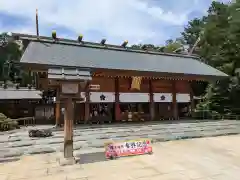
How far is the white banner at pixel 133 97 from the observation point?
1582cm

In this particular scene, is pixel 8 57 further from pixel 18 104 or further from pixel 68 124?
pixel 68 124

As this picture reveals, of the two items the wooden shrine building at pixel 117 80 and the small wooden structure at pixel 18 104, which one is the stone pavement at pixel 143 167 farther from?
the small wooden structure at pixel 18 104

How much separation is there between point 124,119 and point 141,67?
3.62m

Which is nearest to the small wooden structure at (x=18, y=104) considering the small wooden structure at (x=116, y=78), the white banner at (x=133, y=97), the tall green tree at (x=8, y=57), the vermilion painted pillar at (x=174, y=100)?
the small wooden structure at (x=116, y=78)

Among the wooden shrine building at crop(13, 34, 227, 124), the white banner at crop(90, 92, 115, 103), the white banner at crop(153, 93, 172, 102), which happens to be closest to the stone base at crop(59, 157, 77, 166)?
the wooden shrine building at crop(13, 34, 227, 124)

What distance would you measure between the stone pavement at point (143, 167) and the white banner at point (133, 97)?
6.34 metres

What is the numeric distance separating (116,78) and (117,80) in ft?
0.51

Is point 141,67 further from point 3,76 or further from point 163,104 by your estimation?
point 3,76

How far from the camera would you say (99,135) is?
37.9 ft

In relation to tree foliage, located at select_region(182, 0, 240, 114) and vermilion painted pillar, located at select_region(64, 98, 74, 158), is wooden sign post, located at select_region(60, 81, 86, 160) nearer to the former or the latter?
vermilion painted pillar, located at select_region(64, 98, 74, 158)

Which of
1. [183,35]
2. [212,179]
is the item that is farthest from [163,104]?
[183,35]

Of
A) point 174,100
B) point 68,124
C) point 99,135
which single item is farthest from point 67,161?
point 174,100

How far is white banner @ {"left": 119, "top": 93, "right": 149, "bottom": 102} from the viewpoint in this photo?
15820 mm

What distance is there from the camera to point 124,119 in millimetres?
16203
